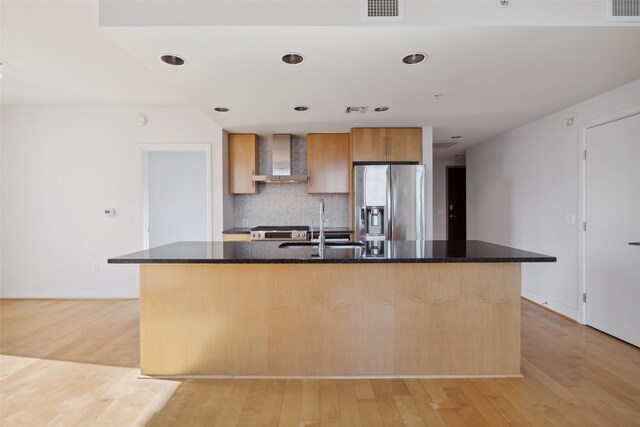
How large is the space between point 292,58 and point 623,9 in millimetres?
1990

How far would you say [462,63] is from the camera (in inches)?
102

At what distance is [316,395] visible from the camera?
2207 millimetres

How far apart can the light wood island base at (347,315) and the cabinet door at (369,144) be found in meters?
2.38

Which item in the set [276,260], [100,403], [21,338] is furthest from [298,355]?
[21,338]

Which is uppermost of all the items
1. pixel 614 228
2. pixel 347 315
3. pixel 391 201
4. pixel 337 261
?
pixel 391 201

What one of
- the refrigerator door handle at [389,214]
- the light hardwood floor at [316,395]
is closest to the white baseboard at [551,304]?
the light hardwood floor at [316,395]

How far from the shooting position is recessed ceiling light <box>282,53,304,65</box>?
2.45 metres

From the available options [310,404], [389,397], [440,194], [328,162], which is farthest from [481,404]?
[440,194]

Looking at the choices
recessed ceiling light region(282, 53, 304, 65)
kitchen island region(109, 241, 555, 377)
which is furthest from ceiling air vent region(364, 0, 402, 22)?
kitchen island region(109, 241, 555, 377)

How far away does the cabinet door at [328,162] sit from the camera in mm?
4918

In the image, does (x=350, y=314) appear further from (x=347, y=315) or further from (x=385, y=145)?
→ (x=385, y=145)

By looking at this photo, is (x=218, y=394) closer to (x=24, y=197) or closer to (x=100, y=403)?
(x=100, y=403)

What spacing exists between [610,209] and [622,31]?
1806 millimetres

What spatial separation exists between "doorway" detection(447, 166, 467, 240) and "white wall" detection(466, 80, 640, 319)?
227 cm
